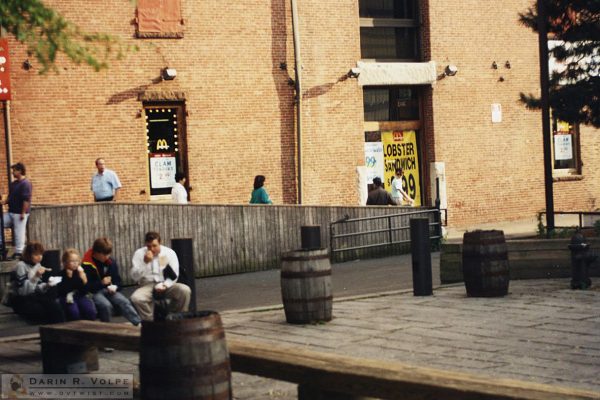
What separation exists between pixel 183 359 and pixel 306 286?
213 inches

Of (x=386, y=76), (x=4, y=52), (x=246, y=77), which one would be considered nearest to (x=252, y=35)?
(x=246, y=77)

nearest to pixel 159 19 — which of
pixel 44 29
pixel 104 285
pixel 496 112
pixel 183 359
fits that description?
pixel 496 112

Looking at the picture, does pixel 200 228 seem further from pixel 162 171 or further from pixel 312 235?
pixel 162 171

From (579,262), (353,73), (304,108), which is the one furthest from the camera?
(353,73)

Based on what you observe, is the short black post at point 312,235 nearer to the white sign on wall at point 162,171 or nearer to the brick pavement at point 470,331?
the brick pavement at point 470,331

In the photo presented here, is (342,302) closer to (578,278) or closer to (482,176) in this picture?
(578,278)

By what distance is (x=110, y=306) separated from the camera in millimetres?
12289

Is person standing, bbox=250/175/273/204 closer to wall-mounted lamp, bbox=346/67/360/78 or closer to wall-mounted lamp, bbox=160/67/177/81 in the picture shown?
wall-mounted lamp, bbox=160/67/177/81

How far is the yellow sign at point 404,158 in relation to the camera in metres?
30.0

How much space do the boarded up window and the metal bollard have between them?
527 inches

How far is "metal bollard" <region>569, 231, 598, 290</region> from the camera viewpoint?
14.9 meters

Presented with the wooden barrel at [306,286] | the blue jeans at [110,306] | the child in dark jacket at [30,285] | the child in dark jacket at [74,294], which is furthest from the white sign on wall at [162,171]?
the child in dark jacket at [74,294]

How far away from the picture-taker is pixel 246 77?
2719cm

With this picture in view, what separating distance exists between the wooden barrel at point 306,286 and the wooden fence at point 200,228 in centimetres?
723
